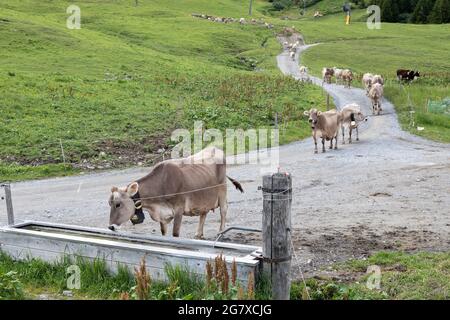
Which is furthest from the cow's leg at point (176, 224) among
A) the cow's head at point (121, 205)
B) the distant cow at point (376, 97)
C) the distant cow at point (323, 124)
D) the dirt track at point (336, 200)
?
the distant cow at point (376, 97)

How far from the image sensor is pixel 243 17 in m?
102

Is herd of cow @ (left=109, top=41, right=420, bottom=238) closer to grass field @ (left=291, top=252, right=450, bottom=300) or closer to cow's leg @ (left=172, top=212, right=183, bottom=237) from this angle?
cow's leg @ (left=172, top=212, right=183, bottom=237)

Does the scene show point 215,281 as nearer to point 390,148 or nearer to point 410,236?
point 410,236

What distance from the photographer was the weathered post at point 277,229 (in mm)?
8312

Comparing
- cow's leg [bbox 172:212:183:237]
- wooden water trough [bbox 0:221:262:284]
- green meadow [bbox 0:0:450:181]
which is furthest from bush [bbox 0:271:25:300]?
green meadow [bbox 0:0:450:181]

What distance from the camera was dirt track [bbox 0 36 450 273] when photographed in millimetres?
12867

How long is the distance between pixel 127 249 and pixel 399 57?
6117 cm

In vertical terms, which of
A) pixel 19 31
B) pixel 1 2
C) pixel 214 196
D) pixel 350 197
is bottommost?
pixel 350 197

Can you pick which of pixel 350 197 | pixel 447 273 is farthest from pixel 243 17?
pixel 447 273

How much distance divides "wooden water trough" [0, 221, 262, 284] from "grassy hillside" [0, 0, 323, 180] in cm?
1013

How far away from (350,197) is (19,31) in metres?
41.2

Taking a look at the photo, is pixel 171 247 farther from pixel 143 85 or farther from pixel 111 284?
pixel 143 85

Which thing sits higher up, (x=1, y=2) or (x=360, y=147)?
(x=1, y=2)

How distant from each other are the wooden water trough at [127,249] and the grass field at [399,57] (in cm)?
2062
